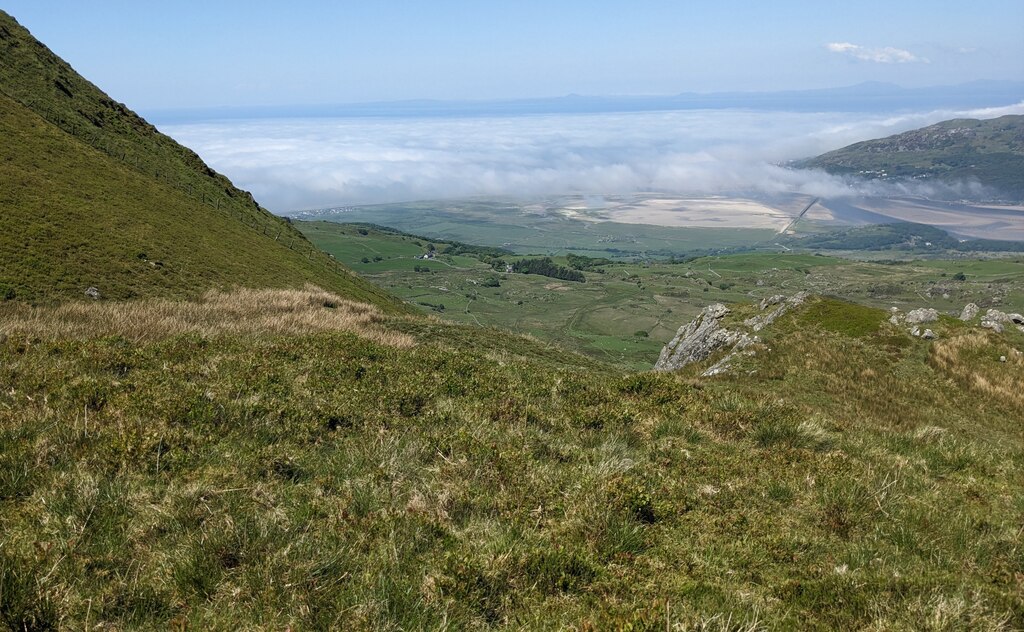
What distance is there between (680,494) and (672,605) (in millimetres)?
2565

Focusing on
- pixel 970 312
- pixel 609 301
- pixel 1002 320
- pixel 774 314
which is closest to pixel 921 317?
pixel 1002 320

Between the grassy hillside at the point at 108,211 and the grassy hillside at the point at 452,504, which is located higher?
the grassy hillside at the point at 108,211

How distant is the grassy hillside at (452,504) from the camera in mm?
5242

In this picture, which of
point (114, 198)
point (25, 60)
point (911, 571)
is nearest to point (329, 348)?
point (911, 571)

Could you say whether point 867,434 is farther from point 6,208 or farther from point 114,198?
point 114,198

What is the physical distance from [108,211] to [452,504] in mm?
41348

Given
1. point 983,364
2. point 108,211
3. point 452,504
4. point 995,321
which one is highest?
point 108,211

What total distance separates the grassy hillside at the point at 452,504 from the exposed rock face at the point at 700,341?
57.0 feet

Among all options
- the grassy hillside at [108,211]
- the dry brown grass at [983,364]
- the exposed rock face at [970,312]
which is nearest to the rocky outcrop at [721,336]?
the dry brown grass at [983,364]

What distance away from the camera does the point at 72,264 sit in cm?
2923

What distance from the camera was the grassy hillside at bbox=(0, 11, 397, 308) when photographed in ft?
97.1

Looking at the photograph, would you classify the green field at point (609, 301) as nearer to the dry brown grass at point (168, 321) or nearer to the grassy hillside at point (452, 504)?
the dry brown grass at point (168, 321)

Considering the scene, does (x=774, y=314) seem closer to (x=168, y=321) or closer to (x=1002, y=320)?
(x=1002, y=320)

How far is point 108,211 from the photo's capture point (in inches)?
1478
